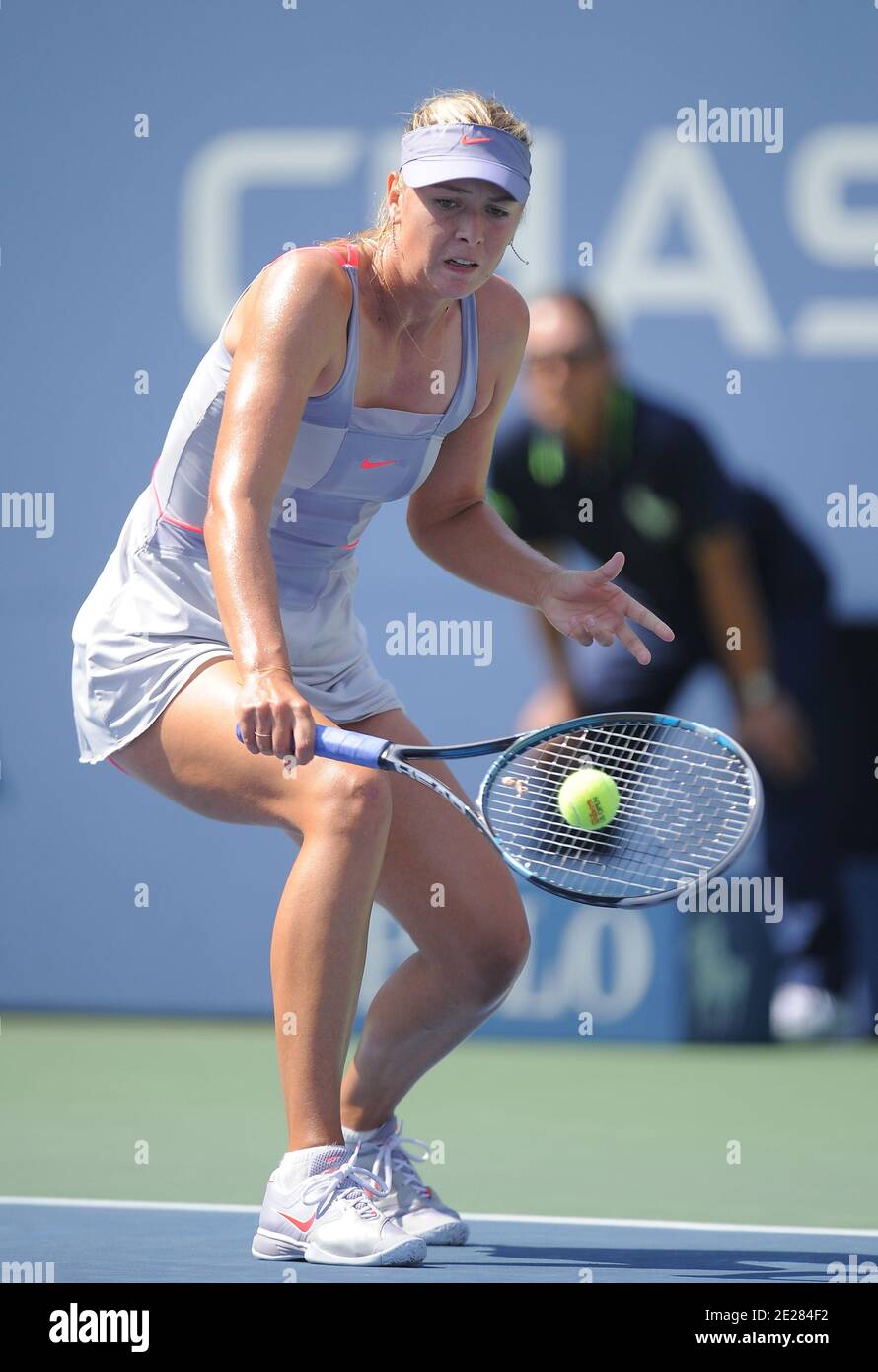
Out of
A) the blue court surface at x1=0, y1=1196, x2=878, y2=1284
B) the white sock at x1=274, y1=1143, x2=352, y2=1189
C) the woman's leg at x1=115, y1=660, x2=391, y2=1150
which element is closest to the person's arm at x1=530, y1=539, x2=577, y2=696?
the blue court surface at x1=0, y1=1196, x2=878, y2=1284

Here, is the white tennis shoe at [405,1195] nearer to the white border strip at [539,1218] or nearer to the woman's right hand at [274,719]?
the white border strip at [539,1218]

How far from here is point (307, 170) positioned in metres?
5.62

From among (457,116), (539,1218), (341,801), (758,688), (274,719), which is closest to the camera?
(274,719)

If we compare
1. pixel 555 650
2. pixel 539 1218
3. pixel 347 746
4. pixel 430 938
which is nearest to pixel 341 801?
pixel 347 746

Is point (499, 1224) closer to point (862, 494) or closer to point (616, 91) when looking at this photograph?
point (862, 494)

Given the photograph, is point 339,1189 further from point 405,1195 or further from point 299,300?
point 299,300

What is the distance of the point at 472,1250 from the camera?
2715mm

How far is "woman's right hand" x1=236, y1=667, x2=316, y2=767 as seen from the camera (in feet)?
7.57

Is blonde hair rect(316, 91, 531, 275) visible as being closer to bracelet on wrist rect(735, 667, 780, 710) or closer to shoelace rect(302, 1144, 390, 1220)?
shoelace rect(302, 1144, 390, 1220)

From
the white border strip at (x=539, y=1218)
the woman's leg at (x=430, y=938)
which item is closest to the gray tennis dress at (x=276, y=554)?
the woman's leg at (x=430, y=938)

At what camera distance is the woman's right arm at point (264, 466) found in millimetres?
2324

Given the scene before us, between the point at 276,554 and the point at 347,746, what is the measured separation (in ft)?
1.43

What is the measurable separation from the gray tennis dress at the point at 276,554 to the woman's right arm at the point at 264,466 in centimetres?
10
